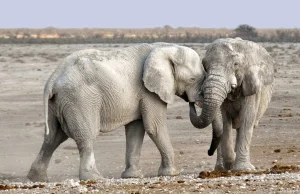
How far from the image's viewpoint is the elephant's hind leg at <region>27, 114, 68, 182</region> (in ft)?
47.3

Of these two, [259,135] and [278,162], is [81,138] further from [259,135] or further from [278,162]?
[259,135]

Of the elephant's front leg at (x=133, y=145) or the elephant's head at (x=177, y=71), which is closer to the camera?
the elephant's head at (x=177, y=71)

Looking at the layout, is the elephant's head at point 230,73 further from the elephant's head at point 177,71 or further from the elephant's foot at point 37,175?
the elephant's foot at point 37,175

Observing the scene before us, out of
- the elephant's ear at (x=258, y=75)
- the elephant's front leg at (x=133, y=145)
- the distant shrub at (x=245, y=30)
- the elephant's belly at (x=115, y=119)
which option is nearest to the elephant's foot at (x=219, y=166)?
the elephant's front leg at (x=133, y=145)

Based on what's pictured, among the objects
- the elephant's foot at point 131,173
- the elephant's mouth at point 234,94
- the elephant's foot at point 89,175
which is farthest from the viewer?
the elephant's foot at point 131,173

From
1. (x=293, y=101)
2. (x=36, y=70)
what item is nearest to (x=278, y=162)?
(x=293, y=101)

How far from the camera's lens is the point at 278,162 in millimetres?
15242

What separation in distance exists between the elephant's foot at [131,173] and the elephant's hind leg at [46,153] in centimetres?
93

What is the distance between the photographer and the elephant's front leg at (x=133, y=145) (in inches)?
578

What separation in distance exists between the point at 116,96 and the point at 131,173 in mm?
1023

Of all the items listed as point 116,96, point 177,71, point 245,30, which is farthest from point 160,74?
point 245,30

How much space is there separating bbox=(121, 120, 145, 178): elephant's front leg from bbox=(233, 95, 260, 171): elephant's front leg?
1.30m

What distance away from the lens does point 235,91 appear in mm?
14266

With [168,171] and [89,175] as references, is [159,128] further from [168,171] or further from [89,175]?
[89,175]
